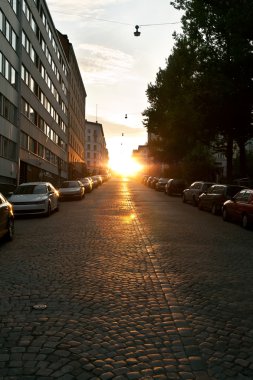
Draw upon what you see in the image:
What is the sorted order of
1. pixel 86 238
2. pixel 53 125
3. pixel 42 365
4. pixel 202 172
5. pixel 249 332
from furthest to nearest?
pixel 53 125 → pixel 202 172 → pixel 86 238 → pixel 249 332 → pixel 42 365

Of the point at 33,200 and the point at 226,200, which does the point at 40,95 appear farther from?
the point at 226,200

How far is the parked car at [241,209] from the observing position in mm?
15415

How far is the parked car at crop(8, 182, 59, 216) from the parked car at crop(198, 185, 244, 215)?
7.18 m

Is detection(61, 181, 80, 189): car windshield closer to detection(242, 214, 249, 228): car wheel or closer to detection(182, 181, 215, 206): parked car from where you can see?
detection(182, 181, 215, 206): parked car

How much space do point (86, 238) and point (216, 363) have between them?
8.18 m

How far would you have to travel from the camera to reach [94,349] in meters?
4.04

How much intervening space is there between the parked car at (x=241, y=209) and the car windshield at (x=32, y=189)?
25.0 feet

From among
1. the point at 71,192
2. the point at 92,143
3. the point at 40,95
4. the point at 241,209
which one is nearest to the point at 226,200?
the point at 241,209

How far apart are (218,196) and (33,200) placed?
26.9ft

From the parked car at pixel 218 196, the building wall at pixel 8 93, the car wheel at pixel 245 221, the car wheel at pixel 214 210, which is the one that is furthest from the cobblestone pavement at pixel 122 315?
the building wall at pixel 8 93

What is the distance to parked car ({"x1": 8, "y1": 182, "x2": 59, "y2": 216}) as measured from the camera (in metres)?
18.4

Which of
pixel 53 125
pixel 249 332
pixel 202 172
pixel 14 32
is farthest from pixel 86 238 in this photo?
pixel 53 125

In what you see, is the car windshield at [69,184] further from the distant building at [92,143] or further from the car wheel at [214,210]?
the distant building at [92,143]

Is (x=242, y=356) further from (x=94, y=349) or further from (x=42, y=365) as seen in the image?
(x=42, y=365)
